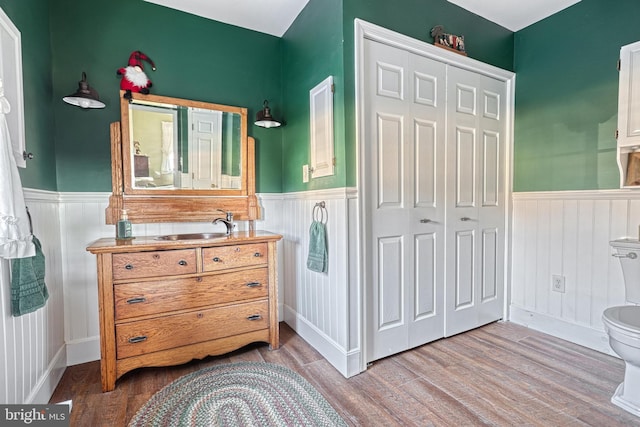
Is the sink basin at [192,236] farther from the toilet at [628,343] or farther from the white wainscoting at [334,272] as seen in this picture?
the toilet at [628,343]

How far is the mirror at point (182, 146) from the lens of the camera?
6.93 feet

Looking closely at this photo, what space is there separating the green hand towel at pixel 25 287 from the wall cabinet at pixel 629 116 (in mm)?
3233

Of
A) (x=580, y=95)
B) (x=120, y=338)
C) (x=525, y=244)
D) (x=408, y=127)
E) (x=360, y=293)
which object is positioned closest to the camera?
(x=120, y=338)

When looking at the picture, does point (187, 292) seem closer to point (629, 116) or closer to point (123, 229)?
point (123, 229)

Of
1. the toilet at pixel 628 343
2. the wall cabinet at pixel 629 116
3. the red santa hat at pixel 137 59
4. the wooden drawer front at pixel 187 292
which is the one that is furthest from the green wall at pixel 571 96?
the red santa hat at pixel 137 59

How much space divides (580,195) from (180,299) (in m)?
2.84

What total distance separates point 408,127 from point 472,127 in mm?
684

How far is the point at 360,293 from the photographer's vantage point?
6.28 ft

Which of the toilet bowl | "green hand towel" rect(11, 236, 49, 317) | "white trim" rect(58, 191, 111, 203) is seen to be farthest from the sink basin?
the toilet bowl

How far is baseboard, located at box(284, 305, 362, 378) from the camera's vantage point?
188 cm

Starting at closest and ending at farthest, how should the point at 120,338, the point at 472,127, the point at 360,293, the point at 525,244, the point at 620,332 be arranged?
the point at 620,332 < the point at 120,338 < the point at 360,293 < the point at 472,127 < the point at 525,244

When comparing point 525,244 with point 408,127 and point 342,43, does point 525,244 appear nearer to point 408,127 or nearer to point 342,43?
point 408,127

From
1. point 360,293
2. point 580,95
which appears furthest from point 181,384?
point 580,95

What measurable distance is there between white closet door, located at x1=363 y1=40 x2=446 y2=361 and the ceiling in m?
0.64
